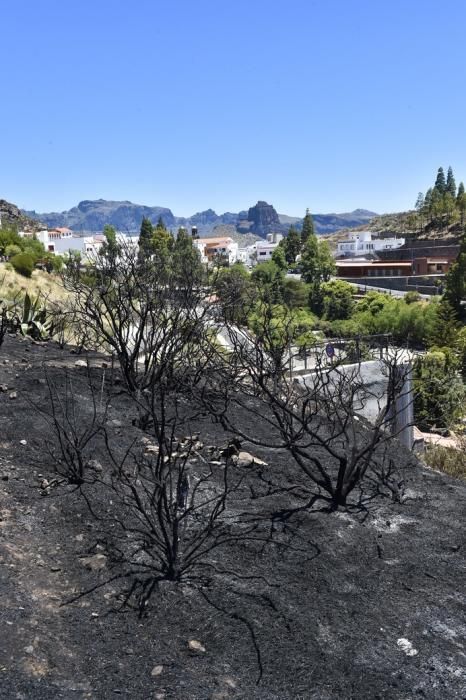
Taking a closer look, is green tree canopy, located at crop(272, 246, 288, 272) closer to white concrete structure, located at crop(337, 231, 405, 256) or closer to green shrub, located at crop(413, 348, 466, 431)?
white concrete structure, located at crop(337, 231, 405, 256)

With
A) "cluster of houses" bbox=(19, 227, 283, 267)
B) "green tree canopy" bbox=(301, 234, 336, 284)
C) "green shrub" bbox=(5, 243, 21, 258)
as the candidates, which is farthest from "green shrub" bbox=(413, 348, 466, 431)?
"cluster of houses" bbox=(19, 227, 283, 267)

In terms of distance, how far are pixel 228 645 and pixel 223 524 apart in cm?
123

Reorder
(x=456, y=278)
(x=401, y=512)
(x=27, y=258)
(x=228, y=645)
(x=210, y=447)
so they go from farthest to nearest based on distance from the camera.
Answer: (x=456, y=278) → (x=27, y=258) → (x=210, y=447) → (x=401, y=512) → (x=228, y=645)

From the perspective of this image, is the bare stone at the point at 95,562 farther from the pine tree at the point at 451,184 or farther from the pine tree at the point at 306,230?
the pine tree at the point at 451,184

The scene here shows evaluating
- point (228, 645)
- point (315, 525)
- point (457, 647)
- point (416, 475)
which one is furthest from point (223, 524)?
point (416, 475)

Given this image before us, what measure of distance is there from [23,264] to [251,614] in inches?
932

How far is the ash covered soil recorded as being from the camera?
2.62 m

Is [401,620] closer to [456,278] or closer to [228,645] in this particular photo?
[228,645]

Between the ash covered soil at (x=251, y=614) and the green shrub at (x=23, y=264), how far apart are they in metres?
21.6

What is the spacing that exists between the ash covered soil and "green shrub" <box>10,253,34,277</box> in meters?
21.6

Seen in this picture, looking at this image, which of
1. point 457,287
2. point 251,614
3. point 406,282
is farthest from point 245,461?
point 406,282

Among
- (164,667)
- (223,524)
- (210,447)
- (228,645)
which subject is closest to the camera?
(164,667)

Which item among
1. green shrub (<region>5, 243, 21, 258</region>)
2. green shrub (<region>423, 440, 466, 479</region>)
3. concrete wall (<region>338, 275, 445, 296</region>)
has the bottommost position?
concrete wall (<region>338, 275, 445, 296</region>)

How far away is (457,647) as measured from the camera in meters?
2.99
